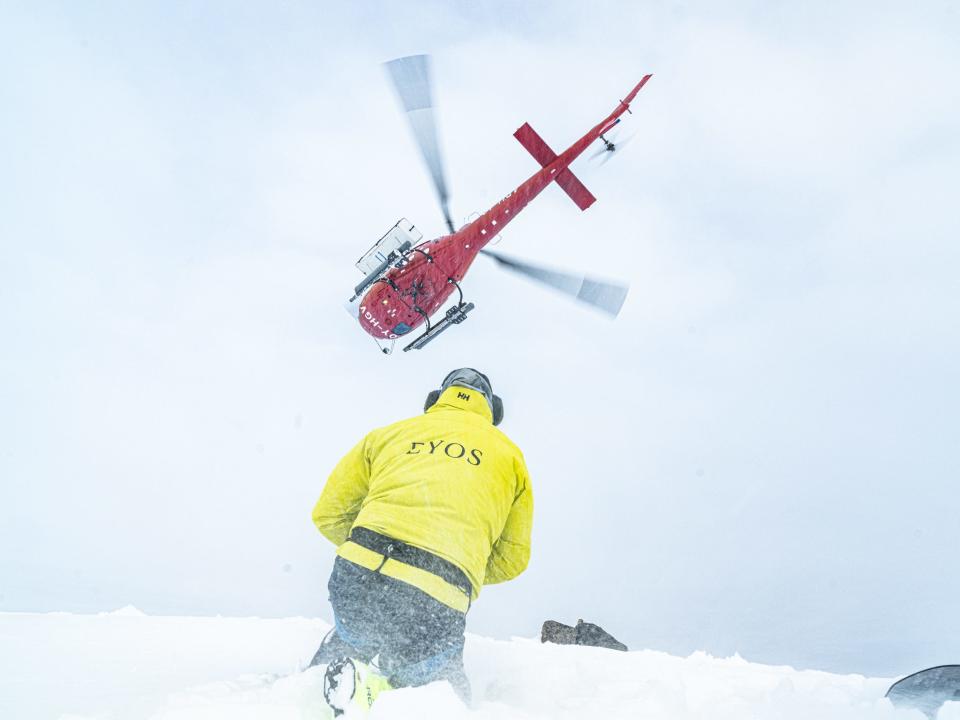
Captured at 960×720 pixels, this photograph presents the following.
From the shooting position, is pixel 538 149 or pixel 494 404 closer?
pixel 494 404

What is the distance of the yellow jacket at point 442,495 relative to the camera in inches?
99.3

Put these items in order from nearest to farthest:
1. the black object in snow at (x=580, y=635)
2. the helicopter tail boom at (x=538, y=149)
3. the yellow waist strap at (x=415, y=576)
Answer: the yellow waist strap at (x=415, y=576) → the black object in snow at (x=580, y=635) → the helicopter tail boom at (x=538, y=149)

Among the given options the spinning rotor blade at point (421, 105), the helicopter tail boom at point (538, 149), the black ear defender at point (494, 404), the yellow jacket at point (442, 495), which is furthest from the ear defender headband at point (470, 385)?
the helicopter tail boom at point (538, 149)

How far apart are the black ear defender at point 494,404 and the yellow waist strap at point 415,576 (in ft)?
3.39

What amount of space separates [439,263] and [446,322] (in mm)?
1250

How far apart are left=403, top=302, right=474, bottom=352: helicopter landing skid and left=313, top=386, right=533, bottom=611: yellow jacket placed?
5.83m

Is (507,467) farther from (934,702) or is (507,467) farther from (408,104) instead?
(408,104)

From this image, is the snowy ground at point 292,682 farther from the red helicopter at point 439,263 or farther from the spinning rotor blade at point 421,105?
the spinning rotor blade at point 421,105

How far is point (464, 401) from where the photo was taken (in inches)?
121

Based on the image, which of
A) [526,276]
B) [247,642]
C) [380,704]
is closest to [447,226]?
[526,276]

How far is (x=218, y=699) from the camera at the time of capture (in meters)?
2.54

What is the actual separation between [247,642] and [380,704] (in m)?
2.40

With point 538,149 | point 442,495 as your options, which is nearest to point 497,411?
point 442,495

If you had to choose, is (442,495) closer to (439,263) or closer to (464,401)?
(464,401)
